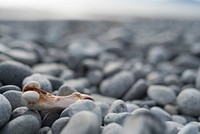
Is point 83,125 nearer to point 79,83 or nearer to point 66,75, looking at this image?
point 79,83

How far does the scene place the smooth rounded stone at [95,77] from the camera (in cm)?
241

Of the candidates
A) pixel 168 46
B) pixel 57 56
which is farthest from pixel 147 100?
pixel 168 46

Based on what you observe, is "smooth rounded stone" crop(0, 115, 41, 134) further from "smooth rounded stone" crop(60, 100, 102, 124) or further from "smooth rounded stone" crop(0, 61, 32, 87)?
"smooth rounded stone" crop(0, 61, 32, 87)

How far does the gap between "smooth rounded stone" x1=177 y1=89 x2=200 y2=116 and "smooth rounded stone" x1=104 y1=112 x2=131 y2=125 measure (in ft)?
1.95

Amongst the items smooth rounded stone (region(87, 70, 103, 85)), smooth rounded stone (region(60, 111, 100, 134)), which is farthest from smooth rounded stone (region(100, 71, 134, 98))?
smooth rounded stone (region(60, 111, 100, 134))

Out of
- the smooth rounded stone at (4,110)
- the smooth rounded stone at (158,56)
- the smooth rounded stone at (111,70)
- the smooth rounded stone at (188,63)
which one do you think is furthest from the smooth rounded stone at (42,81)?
the smooth rounded stone at (158,56)

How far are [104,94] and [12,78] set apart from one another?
25.5 inches

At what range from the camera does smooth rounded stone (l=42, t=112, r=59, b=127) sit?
1.32 meters

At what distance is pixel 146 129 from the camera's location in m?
0.99

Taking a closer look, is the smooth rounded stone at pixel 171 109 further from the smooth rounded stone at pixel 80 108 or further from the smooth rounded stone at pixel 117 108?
the smooth rounded stone at pixel 80 108

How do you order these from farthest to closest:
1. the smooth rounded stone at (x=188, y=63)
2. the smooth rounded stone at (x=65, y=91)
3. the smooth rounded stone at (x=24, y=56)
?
the smooth rounded stone at (x=188, y=63), the smooth rounded stone at (x=24, y=56), the smooth rounded stone at (x=65, y=91)

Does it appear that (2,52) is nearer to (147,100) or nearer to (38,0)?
(147,100)

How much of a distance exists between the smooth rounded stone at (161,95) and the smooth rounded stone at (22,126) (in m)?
0.86

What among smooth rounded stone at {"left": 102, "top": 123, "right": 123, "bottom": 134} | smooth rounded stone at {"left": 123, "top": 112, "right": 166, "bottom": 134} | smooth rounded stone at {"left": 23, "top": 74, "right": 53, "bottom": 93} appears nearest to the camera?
smooth rounded stone at {"left": 123, "top": 112, "right": 166, "bottom": 134}
